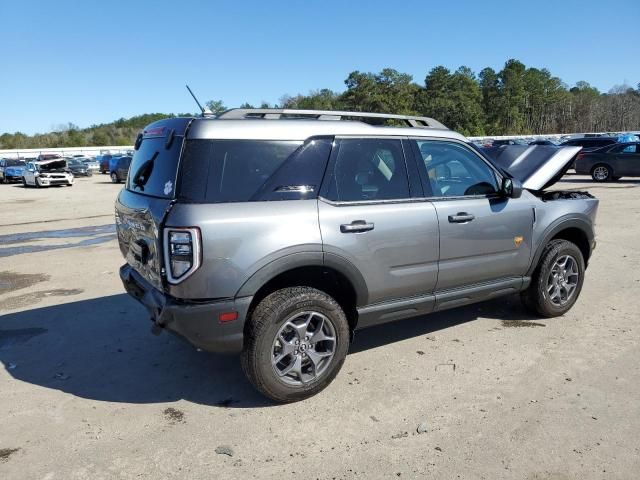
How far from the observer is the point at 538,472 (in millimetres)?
2730

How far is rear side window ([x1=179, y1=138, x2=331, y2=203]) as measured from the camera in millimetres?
3176

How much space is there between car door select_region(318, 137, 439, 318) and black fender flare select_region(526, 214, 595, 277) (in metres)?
1.30

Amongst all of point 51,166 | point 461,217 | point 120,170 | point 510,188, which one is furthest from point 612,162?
point 51,166

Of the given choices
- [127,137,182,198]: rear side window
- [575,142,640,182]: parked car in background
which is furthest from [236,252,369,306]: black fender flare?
[575,142,640,182]: parked car in background

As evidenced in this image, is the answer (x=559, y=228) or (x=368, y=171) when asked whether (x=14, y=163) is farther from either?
(x=559, y=228)

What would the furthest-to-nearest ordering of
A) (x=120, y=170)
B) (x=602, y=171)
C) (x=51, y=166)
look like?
(x=120, y=170), (x=51, y=166), (x=602, y=171)

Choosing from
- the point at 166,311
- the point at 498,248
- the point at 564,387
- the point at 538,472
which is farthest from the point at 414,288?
the point at 166,311

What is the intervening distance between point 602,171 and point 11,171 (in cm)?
3415

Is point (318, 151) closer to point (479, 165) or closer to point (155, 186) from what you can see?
point (155, 186)

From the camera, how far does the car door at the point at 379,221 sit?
3547 millimetres

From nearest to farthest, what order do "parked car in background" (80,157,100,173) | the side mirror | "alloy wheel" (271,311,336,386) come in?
"alloy wheel" (271,311,336,386)
the side mirror
"parked car in background" (80,157,100,173)

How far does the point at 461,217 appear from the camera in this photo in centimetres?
411

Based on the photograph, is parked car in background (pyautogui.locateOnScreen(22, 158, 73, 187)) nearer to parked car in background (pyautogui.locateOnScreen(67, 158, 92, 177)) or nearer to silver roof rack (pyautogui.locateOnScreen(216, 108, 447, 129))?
parked car in background (pyautogui.locateOnScreen(67, 158, 92, 177))

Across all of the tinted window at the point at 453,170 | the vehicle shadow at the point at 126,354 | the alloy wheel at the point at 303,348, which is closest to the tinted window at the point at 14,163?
the vehicle shadow at the point at 126,354
